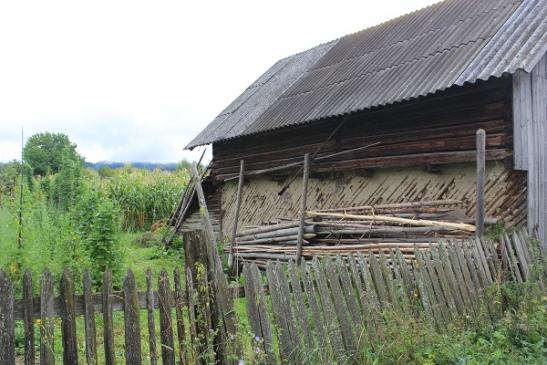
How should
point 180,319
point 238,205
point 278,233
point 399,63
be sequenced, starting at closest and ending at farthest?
point 180,319 < point 399,63 < point 278,233 < point 238,205

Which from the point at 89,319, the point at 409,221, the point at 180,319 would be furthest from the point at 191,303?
the point at 409,221

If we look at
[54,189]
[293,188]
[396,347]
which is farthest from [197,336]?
[293,188]

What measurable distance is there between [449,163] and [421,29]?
12.5 feet

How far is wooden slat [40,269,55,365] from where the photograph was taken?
2.85 meters

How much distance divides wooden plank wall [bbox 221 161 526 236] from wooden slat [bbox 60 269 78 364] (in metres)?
6.04

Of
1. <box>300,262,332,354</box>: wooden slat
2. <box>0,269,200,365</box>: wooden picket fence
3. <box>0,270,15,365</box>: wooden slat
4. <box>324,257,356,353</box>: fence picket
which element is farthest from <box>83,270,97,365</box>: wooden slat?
<box>324,257,356,353</box>: fence picket

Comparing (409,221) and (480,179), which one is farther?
(409,221)

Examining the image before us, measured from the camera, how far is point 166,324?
10.5 feet

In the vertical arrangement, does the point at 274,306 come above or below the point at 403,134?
below

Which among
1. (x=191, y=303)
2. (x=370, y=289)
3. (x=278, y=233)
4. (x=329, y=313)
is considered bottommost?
(x=329, y=313)

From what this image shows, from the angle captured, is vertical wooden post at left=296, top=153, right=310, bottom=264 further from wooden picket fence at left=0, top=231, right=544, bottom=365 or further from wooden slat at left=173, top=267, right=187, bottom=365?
wooden slat at left=173, top=267, right=187, bottom=365

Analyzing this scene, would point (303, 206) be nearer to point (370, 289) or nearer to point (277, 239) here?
point (277, 239)

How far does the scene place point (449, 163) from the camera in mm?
7594

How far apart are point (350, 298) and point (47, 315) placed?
91.7 inches
